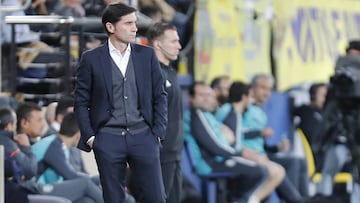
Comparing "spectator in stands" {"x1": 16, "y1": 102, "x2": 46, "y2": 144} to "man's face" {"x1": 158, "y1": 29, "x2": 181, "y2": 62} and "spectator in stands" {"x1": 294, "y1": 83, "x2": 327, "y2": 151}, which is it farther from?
"spectator in stands" {"x1": 294, "y1": 83, "x2": 327, "y2": 151}

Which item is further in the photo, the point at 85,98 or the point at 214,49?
the point at 214,49

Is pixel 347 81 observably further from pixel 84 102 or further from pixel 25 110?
pixel 84 102

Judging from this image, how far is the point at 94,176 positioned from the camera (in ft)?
40.0

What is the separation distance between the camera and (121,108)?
9.54m

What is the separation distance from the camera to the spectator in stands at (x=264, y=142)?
1572 cm

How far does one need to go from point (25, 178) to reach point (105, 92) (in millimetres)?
1933

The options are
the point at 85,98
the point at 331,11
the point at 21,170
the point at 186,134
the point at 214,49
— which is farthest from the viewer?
the point at 331,11

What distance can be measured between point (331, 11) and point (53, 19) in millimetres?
8444

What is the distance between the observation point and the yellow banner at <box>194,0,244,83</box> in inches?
612

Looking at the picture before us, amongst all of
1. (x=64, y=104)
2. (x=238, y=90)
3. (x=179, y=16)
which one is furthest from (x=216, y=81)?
(x=64, y=104)

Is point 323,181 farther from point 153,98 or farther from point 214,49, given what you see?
point 153,98

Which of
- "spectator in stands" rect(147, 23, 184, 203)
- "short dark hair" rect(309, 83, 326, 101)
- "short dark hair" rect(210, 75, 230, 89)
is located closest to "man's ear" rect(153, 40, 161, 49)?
"spectator in stands" rect(147, 23, 184, 203)

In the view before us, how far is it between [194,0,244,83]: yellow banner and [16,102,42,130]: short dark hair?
12.3 ft

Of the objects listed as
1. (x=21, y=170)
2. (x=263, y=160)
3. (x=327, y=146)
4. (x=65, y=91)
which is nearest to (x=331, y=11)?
(x=327, y=146)
